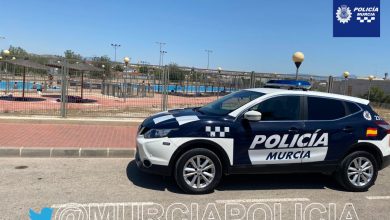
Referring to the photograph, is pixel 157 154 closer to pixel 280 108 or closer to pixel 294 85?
pixel 280 108

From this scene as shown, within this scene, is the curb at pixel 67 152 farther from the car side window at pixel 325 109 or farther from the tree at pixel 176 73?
the tree at pixel 176 73

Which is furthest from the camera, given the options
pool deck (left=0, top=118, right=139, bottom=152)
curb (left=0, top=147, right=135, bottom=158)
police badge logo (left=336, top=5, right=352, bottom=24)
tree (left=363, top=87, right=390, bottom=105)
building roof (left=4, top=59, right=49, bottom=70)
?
tree (left=363, top=87, right=390, bottom=105)

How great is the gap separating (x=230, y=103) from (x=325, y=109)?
157cm

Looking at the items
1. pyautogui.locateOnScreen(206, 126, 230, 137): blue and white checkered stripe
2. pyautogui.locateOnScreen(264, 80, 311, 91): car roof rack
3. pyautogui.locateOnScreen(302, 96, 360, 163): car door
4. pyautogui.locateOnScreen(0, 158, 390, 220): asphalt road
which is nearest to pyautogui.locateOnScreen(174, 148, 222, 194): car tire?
pyautogui.locateOnScreen(0, 158, 390, 220): asphalt road

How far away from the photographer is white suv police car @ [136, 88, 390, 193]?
18.0 feet

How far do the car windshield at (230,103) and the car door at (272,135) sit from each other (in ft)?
0.94

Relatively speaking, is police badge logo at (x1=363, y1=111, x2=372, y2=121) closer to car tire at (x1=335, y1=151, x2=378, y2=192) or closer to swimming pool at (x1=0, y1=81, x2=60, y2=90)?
car tire at (x1=335, y1=151, x2=378, y2=192)

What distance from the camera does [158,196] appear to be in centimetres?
536

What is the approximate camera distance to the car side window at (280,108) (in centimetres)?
583

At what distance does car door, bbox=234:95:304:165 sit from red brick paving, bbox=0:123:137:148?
3478 mm

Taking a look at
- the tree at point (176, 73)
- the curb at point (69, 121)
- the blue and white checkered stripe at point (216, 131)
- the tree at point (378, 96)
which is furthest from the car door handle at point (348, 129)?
the tree at point (378, 96)

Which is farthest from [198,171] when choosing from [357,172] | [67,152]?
[67,152]

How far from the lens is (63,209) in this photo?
4.70 m

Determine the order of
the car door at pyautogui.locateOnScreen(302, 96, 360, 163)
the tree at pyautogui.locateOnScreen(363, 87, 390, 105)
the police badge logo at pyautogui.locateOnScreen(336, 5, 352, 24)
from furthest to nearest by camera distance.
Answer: the tree at pyautogui.locateOnScreen(363, 87, 390, 105), the police badge logo at pyautogui.locateOnScreen(336, 5, 352, 24), the car door at pyautogui.locateOnScreen(302, 96, 360, 163)
